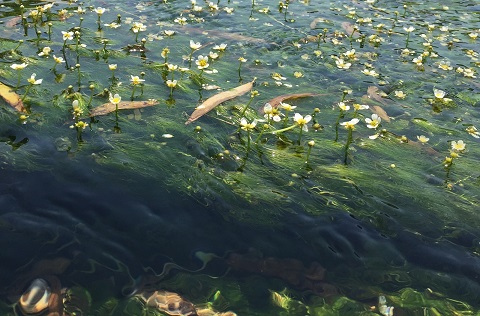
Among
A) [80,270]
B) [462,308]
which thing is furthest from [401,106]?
[80,270]

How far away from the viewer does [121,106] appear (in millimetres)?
4988

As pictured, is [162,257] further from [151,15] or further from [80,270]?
[151,15]

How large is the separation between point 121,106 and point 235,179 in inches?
70.0

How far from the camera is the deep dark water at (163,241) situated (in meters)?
3.06

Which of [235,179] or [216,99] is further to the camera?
→ [216,99]

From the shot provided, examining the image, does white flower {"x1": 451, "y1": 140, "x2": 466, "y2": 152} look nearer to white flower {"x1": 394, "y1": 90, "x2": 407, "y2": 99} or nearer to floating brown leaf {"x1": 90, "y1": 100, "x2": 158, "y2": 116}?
white flower {"x1": 394, "y1": 90, "x2": 407, "y2": 99}

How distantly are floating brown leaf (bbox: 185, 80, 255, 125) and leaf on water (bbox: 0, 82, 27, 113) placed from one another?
A: 1.72 m

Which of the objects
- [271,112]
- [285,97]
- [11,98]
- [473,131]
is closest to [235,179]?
[271,112]

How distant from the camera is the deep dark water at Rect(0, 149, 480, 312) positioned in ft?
10.1

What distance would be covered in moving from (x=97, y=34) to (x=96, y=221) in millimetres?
4673

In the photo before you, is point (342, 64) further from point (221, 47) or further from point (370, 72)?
point (221, 47)

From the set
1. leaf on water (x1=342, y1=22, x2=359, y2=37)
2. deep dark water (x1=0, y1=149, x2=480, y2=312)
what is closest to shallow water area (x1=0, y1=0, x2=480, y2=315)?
deep dark water (x1=0, y1=149, x2=480, y2=312)

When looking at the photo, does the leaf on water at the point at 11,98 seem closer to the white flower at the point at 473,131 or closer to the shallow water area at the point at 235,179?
the shallow water area at the point at 235,179

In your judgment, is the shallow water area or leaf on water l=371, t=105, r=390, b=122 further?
leaf on water l=371, t=105, r=390, b=122
